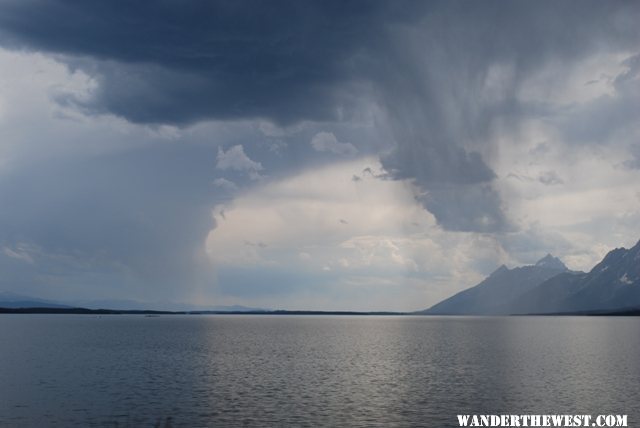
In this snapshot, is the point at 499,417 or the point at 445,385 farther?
the point at 445,385

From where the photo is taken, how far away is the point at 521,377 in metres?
99.6

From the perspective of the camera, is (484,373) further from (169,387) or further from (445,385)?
(169,387)

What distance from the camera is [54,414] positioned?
6519 cm

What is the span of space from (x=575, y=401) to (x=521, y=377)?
77.6ft

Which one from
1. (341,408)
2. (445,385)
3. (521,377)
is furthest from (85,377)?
(521,377)

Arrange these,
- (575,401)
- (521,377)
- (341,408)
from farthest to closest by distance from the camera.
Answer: (521,377) < (575,401) < (341,408)

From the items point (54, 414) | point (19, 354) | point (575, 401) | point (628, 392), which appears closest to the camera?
point (54, 414)

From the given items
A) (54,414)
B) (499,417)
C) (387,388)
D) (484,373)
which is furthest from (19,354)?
(499,417)

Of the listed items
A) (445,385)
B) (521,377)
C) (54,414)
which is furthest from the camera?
(521,377)

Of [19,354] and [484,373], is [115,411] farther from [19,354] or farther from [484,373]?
[19,354]

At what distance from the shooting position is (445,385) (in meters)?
89.1

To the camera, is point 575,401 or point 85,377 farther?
point 85,377

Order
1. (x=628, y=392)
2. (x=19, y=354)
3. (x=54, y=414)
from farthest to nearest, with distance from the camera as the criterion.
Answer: (x=19, y=354)
(x=628, y=392)
(x=54, y=414)

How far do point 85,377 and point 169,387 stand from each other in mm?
18797
